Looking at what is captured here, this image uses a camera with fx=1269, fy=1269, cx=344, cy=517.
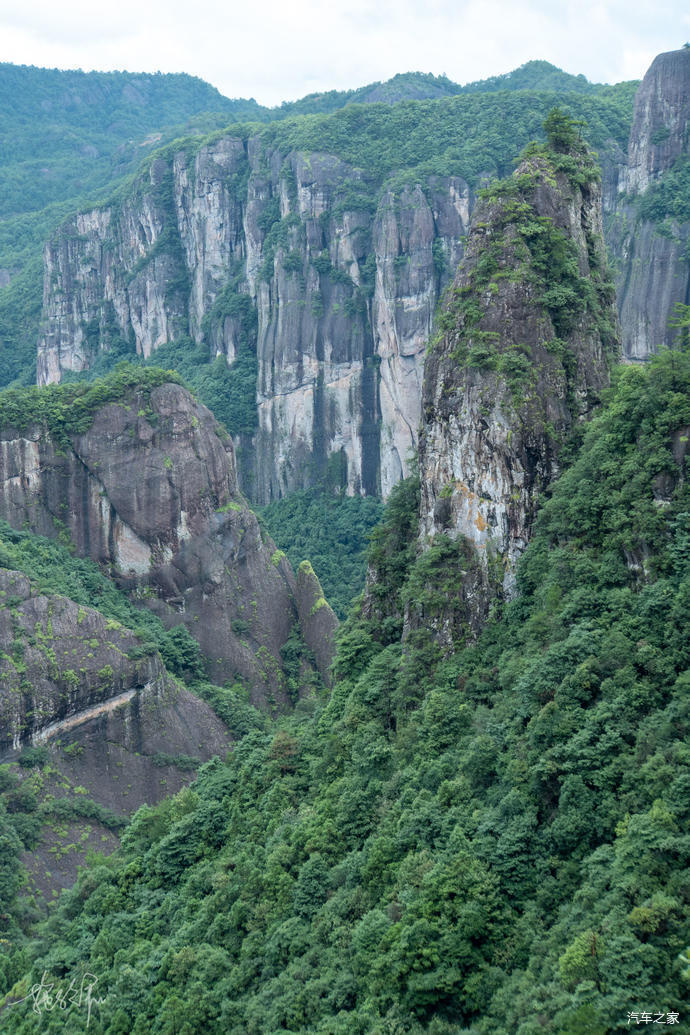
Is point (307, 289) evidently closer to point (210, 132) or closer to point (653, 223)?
point (653, 223)

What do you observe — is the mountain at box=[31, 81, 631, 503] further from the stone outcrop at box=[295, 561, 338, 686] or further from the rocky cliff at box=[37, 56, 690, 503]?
the stone outcrop at box=[295, 561, 338, 686]

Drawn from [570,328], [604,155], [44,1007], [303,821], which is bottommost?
[44,1007]

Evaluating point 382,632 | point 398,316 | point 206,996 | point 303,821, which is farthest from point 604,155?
point 206,996

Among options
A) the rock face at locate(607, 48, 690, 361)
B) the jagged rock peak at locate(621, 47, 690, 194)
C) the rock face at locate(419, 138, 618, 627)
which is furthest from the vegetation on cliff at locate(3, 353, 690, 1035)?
the jagged rock peak at locate(621, 47, 690, 194)

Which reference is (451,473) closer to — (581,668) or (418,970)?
(581,668)

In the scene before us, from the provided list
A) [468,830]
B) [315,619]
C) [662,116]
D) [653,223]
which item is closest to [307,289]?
[653,223]

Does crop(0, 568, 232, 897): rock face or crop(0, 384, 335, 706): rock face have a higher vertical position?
crop(0, 384, 335, 706): rock face
